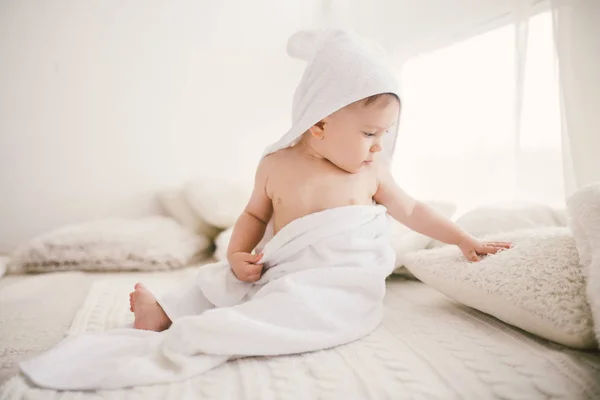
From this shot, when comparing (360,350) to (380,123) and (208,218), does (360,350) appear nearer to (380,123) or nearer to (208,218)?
(380,123)

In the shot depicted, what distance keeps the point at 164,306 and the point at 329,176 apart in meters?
0.43

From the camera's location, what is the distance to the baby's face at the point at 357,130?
2.77 feet

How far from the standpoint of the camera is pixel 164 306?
2.63ft

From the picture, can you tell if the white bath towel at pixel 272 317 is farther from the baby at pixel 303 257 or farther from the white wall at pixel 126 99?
the white wall at pixel 126 99

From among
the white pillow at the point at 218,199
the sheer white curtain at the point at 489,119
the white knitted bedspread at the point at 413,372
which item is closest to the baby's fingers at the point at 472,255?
the white knitted bedspread at the point at 413,372

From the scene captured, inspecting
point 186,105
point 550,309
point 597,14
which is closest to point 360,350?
point 550,309

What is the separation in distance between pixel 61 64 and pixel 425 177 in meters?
1.70

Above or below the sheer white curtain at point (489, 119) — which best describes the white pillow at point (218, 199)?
below

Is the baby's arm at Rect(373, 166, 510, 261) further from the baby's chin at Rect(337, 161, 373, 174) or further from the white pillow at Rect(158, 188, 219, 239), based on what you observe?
the white pillow at Rect(158, 188, 219, 239)

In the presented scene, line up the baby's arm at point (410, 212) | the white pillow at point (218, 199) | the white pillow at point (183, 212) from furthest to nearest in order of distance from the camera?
the white pillow at point (183, 212) → the white pillow at point (218, 199) → the baby's arm at point (410, 212)

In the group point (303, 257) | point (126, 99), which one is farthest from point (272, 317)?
point (126, 99)

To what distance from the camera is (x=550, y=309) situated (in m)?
0.63

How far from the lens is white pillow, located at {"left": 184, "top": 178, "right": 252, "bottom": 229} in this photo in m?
1.54

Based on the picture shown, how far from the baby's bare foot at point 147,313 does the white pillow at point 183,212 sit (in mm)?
823
